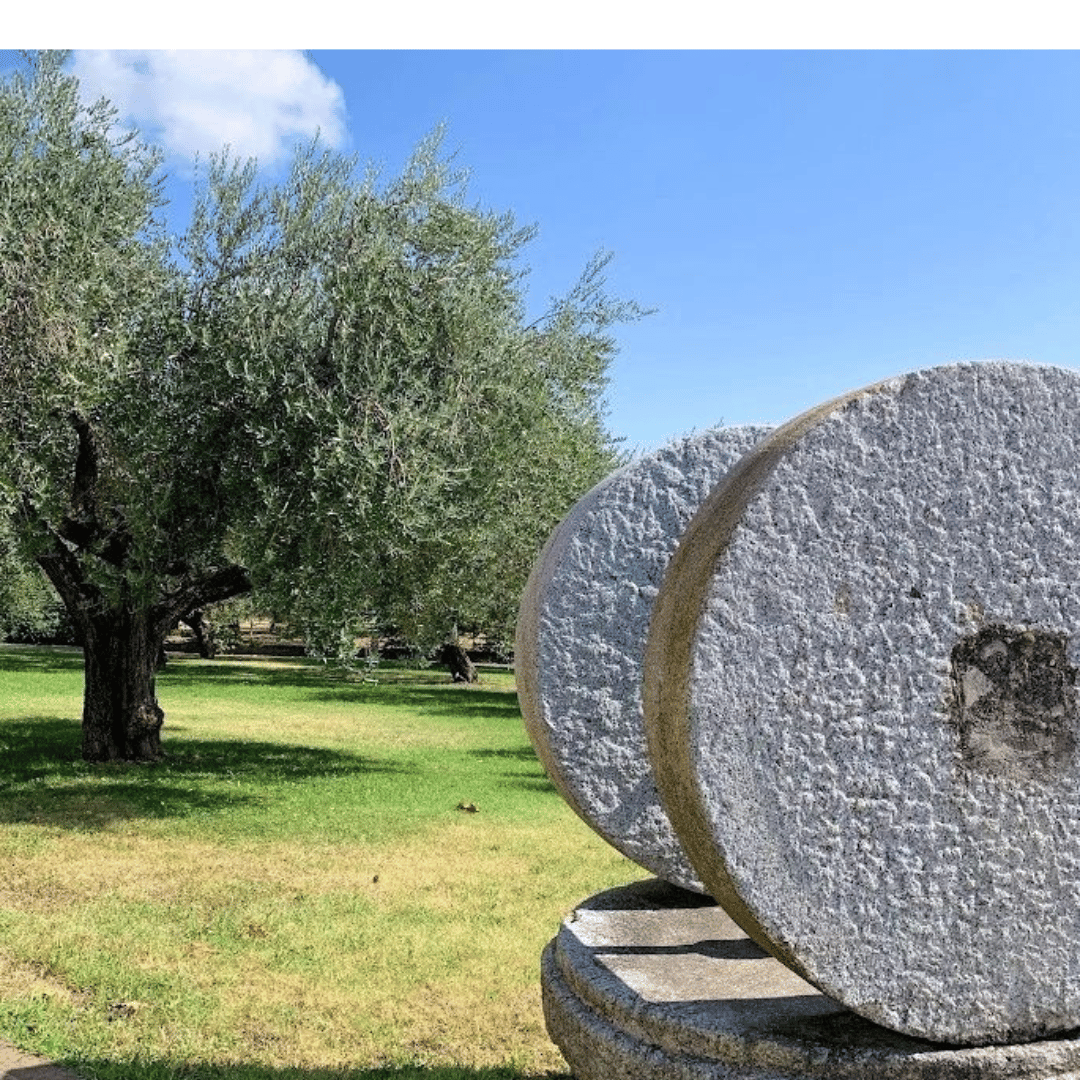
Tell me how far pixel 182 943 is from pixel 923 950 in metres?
4.99

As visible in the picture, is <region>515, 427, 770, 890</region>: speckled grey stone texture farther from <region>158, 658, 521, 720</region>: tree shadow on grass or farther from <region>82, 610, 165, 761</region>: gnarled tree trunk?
<region>158, 658, 521, 720</region>: tree shadow on grass

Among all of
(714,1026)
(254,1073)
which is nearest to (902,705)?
(714,1026)

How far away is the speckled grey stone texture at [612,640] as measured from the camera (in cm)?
500

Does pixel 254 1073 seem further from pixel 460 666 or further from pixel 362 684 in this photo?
pixel 460 666

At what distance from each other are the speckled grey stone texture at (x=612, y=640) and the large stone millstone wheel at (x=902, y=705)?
166 cm

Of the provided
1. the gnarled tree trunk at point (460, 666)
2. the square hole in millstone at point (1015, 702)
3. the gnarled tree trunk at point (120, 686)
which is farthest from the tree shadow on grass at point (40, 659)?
the square hole in millstone at point (1015, 702)

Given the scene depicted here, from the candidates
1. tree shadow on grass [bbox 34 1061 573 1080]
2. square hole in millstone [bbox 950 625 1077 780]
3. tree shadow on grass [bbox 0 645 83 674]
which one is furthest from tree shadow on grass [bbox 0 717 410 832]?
tree shadow on grass [bbox 0 645 83 674]

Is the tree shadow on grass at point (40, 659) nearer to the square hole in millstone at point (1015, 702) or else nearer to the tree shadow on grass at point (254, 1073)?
the tree shadow on grass at point (254, 1073)

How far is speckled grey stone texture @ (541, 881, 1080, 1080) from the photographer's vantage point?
3207 mm

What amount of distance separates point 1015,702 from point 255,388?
9504mm

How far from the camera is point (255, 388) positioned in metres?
11.7

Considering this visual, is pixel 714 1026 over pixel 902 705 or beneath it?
beneath

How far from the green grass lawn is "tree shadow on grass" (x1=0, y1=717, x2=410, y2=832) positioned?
0.05m

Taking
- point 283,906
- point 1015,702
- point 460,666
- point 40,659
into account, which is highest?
point 1015,702
